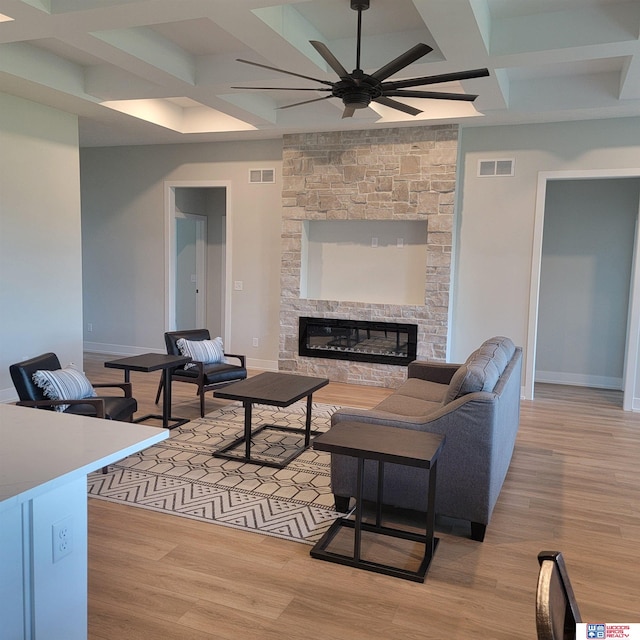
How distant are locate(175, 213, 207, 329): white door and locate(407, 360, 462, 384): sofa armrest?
4.60 metres

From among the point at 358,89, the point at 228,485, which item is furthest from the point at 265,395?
the point at 358,89

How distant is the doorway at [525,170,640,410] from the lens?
686cm

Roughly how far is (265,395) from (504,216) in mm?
3649

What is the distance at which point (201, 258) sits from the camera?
9.14m

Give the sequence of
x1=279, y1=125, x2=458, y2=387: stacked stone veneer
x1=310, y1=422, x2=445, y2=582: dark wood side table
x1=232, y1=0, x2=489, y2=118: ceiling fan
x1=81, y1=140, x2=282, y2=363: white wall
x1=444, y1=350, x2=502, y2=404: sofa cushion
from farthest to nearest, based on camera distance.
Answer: x1=81, y1=140, x2=282, y2=363: white wall < x1=279, y1=125, x2=458, y2=387: stacked stone veneer < x1=232, y1=0, x2=489, y2=118: ceiling fan < x1=444, y1=350, x2=502, y2=404: sofa cushion < x1=310, y1=422, x2=445, y2=582: dark wood side table

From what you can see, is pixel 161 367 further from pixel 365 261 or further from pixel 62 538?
pixel 365 261

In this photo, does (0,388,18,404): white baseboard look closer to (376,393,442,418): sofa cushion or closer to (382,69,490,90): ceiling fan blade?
(376,393,442,418): sofa cushion

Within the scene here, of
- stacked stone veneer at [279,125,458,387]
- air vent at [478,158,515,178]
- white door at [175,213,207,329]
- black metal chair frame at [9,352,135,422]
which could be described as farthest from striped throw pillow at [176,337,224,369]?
air vent at [478,158,515,178]

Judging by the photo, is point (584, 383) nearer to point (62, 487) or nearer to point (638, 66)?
point (638, 66)

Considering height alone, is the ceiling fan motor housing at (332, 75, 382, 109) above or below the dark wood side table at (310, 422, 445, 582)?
above

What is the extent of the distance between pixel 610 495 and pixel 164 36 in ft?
15.6

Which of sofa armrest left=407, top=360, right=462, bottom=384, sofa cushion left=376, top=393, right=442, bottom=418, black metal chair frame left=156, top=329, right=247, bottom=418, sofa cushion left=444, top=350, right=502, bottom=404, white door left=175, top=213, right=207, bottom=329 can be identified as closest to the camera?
sofa cushion left=444, top=350, right=502, bottom=404

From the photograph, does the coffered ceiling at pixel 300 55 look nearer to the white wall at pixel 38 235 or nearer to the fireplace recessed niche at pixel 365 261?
the white wall at pixel 38 235

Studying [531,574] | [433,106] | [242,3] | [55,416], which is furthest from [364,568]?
[433,106]
